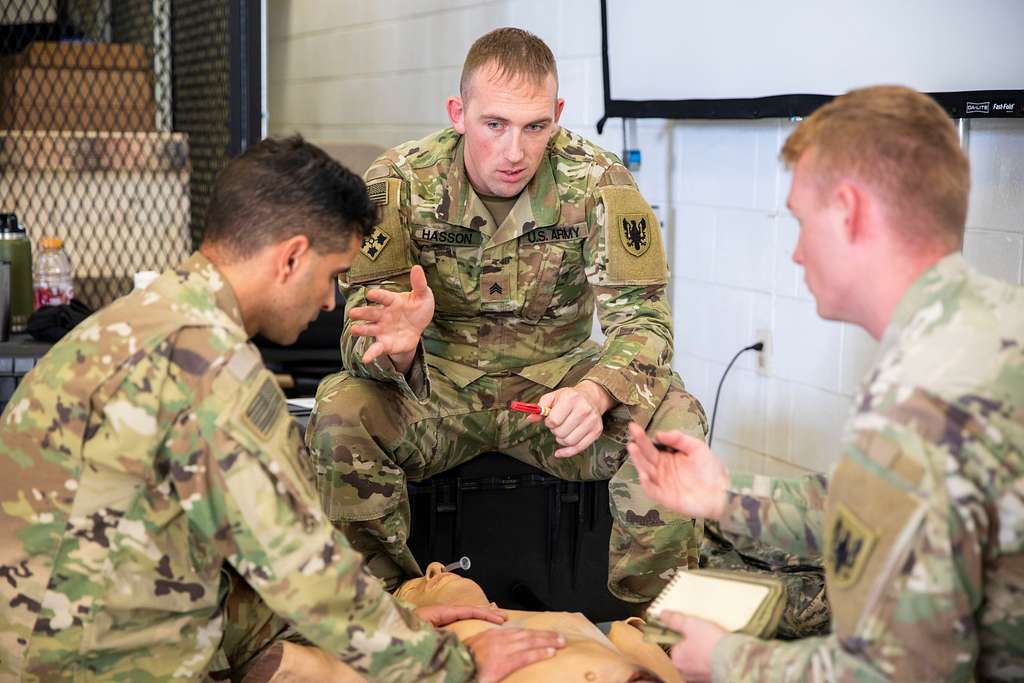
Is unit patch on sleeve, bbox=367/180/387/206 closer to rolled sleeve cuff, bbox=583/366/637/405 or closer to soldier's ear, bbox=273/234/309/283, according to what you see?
rolled sleeve cuff, bbox=583/366/637/405

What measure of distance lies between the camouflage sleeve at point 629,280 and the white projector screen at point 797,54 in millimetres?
551

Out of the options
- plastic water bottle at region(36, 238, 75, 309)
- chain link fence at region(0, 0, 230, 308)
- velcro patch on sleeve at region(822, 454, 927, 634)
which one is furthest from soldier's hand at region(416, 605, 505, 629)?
chain link fence at region(0, 0, 230, 308)

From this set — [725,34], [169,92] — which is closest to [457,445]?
[725,34]

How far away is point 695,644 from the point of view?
1.48 metres

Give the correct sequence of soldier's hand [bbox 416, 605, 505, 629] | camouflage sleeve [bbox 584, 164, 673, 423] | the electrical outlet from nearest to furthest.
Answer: soldier's hand [bbox 416, 605, 505, 629], camouflage sleeve [bbox 584, 164, 673, 423], the electrical outlet

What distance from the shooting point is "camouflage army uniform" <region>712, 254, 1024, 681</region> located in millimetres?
1256

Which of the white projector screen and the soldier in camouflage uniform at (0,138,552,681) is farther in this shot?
the white projector screen

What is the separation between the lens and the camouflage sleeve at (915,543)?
1252 millimetres

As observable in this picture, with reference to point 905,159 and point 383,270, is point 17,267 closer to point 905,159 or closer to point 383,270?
point 383,270

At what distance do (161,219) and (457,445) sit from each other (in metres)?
2.32

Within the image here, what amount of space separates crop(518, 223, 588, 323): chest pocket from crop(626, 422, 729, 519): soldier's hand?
38.6 inches

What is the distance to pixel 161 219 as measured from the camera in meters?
4.47

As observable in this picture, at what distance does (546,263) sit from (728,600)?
4.00ft

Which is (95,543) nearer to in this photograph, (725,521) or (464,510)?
(725,521)
